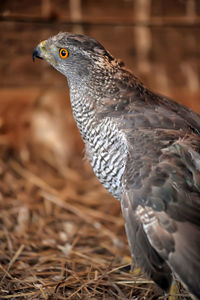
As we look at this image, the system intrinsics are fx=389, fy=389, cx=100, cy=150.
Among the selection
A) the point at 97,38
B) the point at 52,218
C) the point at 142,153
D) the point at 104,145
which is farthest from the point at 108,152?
the point at 97,38

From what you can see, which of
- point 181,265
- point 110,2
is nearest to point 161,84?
point 110,2

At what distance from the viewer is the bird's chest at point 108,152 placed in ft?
6.00

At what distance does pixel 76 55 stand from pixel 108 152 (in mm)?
563

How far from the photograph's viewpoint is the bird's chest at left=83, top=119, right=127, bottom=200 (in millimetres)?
1827

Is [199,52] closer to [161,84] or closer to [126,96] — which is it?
[161,84]

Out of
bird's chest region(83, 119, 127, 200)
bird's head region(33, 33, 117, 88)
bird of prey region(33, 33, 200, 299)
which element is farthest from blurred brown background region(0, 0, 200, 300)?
bird's head region(33, 33, 117, 88)

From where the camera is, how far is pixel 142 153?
1.67m

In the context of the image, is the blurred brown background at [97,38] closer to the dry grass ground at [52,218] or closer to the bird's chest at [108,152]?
the dry grass ground at [52,218]

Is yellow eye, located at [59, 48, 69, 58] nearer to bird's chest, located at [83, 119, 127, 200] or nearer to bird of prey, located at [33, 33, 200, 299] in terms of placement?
bird of prey, located at [33, 33, 200, 299]

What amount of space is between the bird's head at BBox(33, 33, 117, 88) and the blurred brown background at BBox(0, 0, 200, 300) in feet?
3.63

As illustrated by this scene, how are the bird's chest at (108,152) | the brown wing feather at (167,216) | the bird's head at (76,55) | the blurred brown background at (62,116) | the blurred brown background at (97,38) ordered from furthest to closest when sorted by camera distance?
the blurred brown background at (97,38), the blurred brown background at (62,116), the bird's head at (76,55), the bird's chest at (108,152), the brown wing feather at (167,216)

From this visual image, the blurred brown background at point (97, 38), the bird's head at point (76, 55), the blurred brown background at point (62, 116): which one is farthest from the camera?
the blurred brown background at point (97, 38)

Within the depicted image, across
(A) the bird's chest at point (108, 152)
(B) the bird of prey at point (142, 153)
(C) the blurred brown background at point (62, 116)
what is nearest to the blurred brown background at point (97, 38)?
(C) the blurred brown background at point (62, 116)

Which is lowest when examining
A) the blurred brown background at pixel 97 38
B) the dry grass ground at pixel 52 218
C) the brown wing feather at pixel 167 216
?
the dry grass ground at pixel 52 218
